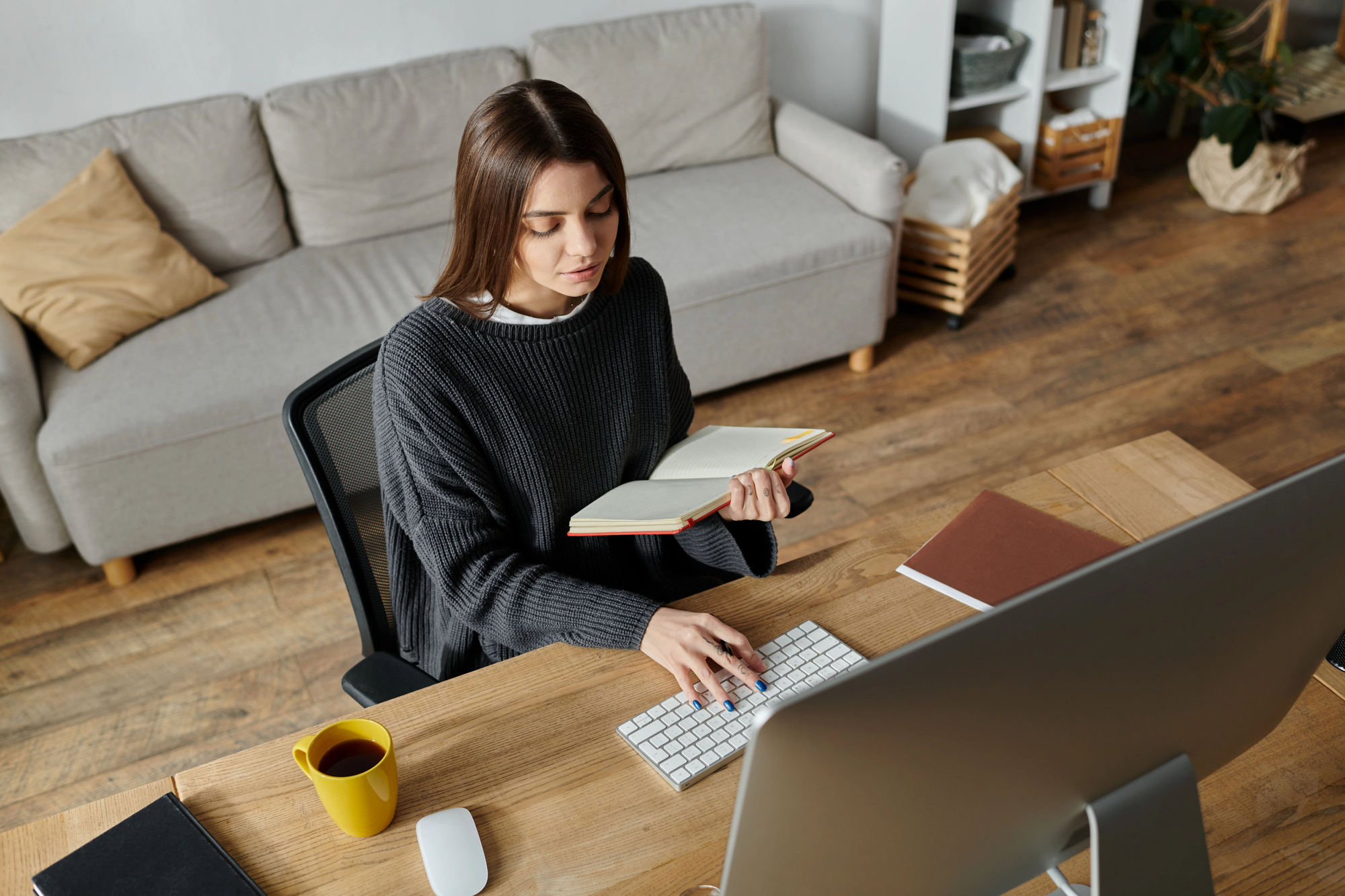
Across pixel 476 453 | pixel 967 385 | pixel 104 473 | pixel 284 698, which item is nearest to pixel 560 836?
pixel 476 453

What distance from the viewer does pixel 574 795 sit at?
944 mm

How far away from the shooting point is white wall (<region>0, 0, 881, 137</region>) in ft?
8.37

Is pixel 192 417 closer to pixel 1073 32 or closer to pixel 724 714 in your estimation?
pixel 724 714

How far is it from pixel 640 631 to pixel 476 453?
0.94 ft

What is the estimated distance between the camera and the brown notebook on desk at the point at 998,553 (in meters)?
1.16

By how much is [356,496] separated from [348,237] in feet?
5.39

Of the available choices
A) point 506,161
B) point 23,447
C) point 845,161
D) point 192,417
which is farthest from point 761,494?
point 845,161

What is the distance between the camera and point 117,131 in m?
2.51

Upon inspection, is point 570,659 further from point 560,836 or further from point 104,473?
point 104,473

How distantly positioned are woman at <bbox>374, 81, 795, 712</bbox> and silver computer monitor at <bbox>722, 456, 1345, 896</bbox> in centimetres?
42

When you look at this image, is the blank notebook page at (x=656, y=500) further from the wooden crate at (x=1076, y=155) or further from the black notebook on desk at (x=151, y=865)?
the wooden crate at (x=1076, y=155)

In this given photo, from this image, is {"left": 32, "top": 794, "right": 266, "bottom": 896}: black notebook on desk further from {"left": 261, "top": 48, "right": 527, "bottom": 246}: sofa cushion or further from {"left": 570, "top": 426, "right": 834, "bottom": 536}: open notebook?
{"left": 261, "top": 48, "right": 527, "bottom": 246}: sofa cushion

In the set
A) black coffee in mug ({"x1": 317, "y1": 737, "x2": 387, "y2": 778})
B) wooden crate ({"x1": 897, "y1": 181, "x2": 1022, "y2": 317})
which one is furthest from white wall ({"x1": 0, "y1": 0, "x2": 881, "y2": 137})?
black coffee in mug ({"x1": 317, "y1": 737, "x2": 387, "y2": 778})

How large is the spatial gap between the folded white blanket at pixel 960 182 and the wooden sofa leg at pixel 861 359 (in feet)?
1.39
